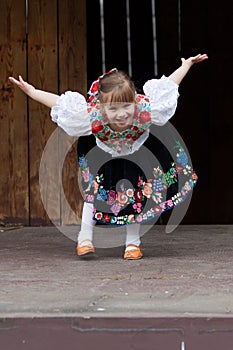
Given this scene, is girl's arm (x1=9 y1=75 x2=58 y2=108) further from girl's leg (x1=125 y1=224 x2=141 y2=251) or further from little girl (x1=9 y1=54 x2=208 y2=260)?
girl's leg (x1=125 y1=224 x2=141 y2=251)

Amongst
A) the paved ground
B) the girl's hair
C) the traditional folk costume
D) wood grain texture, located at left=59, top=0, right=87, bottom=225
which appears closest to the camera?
the paved ground

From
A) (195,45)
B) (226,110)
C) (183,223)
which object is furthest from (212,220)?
(195,45)

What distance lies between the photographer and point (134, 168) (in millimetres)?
3781

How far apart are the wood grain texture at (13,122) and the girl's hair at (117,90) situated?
147cm

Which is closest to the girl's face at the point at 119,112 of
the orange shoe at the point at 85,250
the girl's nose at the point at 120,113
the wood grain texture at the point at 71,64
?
the girl's nose at the point at 120,113

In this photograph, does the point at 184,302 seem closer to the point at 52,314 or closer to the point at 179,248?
the point at 52,314

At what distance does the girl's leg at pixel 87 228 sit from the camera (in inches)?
150

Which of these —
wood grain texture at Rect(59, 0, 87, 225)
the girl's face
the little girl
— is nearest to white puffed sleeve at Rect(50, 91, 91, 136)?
the little girl

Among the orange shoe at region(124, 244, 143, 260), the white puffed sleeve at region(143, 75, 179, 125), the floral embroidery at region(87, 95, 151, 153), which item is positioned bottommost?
the orange shoe at region(124, 244, 143, 260)

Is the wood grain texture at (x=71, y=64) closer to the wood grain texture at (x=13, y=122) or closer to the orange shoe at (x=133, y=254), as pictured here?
the wood grain texture at (x=13, y=122)

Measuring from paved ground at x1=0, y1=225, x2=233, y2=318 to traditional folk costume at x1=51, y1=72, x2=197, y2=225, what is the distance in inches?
9.5

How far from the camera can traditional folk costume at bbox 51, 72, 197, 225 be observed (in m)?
3.74

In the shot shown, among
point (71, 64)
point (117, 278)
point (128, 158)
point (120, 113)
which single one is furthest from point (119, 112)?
point (71, 64)

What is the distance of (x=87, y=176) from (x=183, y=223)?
6.12ft
